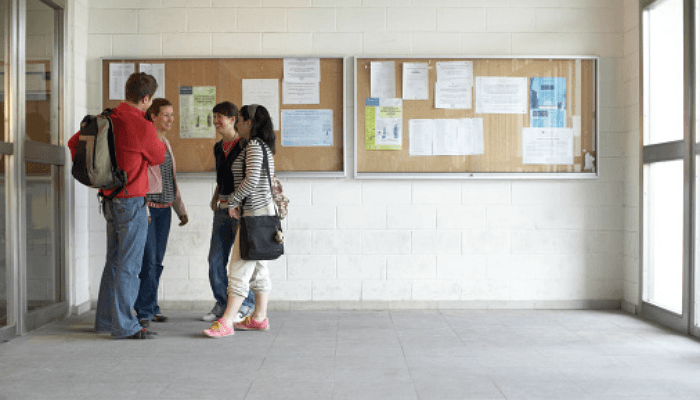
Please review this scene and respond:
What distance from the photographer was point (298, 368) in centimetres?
328

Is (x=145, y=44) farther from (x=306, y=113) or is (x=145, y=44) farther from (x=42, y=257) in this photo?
(x=42, y=257)

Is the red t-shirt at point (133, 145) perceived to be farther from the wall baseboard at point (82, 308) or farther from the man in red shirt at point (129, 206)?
the wall baseboard at point (82, 308)

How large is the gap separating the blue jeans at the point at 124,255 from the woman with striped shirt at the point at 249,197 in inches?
20.0

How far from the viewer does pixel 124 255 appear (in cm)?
391

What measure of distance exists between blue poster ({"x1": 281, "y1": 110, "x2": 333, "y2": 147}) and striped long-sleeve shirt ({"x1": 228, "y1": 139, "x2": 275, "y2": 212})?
3.31 feet

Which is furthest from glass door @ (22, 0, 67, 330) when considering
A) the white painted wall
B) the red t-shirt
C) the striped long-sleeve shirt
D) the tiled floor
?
the striped long-sleeve shirt

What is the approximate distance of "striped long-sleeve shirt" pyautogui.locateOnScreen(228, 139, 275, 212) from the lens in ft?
12.8

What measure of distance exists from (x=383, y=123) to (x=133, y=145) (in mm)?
1951

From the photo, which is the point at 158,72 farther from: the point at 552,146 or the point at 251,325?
the point at 552,146

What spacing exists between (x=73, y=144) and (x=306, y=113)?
175 cm

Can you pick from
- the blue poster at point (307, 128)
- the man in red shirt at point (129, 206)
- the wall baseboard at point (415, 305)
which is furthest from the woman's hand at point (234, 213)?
the wall baseboard at point (415, 305)

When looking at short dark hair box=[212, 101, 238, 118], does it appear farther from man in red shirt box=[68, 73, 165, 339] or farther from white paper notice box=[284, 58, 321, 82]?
white paper notice box=[284, 58, 321, 82]

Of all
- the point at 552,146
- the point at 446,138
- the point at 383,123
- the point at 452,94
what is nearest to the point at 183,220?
the point at 383,123

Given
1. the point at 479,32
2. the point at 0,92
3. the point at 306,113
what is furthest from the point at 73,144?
the point at 479,32
